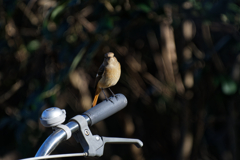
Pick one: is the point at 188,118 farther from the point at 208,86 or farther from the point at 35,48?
the point at 35,48

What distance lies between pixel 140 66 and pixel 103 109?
2364 mm

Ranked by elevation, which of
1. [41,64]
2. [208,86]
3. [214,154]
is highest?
[41,64]

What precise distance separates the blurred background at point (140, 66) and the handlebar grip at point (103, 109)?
3.10 ft

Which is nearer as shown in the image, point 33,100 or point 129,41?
point 33,100

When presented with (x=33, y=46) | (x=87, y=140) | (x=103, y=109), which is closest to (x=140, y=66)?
(x=33, y=46)

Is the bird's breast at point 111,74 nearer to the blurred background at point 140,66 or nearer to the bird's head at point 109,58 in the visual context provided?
the bird's head at point 109,58

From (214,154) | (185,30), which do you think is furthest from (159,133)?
(185,30)

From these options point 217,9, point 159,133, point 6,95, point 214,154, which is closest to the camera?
point 217,9

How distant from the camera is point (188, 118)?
3.18 meters

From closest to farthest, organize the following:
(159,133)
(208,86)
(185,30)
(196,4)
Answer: (196,4)
(208,86)
(185,30)
(159,133)

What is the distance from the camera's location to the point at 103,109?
4.08ft

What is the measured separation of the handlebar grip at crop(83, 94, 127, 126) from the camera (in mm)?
1197

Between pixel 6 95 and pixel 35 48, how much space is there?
1092 millimetres

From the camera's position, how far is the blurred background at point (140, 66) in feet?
7.91
